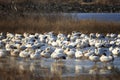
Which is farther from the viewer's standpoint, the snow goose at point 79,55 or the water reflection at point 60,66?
the snow goose at point 79,55

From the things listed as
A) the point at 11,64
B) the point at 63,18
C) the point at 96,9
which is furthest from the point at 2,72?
the point at 96,9

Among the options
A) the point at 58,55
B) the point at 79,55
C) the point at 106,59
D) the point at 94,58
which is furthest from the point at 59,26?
the point at 106,59

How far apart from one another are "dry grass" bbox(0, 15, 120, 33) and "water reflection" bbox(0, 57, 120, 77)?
788 cm

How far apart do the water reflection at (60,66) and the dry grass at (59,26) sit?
25.9 feet

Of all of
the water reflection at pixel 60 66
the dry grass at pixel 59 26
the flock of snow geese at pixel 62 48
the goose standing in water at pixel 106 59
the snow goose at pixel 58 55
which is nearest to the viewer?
the water reflection at pixel 60 66

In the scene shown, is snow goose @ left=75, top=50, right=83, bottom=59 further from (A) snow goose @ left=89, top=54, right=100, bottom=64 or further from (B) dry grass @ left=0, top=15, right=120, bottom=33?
(B) dry grass @ left=0, top=15, right=120, bottom=33

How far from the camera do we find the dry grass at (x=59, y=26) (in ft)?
72.6

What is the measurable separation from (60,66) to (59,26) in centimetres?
919

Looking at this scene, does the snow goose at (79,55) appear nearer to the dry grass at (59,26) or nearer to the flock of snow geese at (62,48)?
the flock of snow geese at (62,48)

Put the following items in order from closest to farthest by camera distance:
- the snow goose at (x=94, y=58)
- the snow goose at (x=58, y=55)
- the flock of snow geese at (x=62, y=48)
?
the snow goose at (x=94, y=58) → the snow goose at (x=58, y=55) → the flock of snow geese at (x=62, y=48)

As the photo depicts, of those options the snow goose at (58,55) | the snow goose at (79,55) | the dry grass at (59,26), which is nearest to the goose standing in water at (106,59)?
the snow goose at (79,55)

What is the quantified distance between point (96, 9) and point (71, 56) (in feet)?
84.4

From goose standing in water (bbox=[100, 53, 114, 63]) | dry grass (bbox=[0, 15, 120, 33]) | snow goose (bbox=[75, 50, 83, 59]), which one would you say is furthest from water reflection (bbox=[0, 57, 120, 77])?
dry grass (bbox=[0, 15, 120, 33])

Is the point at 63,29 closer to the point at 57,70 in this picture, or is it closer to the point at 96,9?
the point at 57,70
